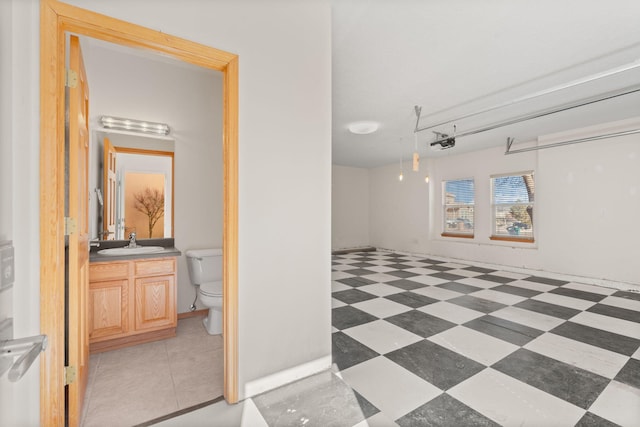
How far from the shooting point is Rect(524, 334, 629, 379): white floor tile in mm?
2001

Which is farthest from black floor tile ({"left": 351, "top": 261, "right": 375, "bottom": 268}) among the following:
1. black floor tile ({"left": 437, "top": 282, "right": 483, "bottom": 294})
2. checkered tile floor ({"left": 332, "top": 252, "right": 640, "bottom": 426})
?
black floor tile ({"left": 437, "top": 282, "right": 483, "bottom": 294})

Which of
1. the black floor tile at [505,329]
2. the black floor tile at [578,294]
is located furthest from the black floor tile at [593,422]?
the black floor tile at [578,294]

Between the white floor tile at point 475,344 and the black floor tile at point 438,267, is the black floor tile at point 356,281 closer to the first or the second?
the black floor tile at point 438,267

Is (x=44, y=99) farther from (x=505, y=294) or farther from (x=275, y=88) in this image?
(x=505, y=294)

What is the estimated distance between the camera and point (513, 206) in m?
5.45

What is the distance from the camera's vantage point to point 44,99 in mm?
1217

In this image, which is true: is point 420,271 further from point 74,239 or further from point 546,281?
point 74,239

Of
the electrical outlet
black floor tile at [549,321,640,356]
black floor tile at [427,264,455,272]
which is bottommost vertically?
black floor tile at [549,321,640,356]

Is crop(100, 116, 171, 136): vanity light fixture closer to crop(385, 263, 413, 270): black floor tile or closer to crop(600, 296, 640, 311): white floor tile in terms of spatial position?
crop(385, 263, 413, 270): black floor tile

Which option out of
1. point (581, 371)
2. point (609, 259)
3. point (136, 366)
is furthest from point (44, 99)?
point (609, 259)

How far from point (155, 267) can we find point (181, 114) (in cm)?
165

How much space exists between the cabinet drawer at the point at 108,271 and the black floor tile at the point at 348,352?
1.85 metres

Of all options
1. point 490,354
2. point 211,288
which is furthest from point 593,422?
point 211,288

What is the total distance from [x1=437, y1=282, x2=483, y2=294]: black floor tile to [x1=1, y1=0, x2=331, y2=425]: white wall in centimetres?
277
